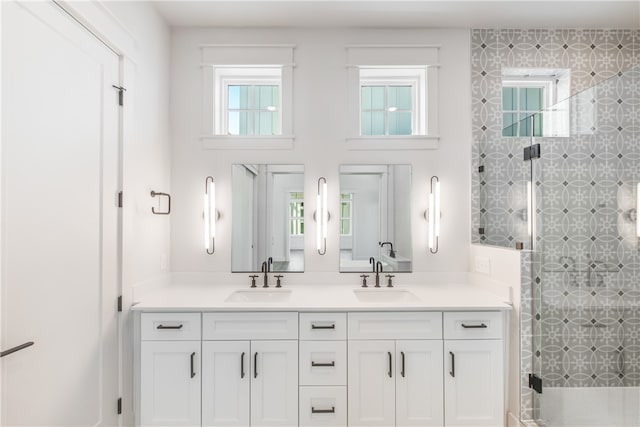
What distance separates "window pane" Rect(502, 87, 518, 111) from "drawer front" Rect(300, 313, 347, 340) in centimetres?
211

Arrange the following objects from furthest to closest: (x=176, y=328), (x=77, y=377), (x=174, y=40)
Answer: (x=174, y=40) < (x=176, y=328) < (x=77, y=377)

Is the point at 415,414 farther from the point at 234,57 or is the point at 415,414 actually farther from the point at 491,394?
the point at 234,57

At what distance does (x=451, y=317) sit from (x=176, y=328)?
5.35 feet

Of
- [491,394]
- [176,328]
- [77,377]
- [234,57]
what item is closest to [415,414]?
[491,394]

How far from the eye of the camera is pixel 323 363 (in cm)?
→ 201

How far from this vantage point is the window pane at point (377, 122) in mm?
2701

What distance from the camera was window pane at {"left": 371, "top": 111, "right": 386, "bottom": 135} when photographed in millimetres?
2701

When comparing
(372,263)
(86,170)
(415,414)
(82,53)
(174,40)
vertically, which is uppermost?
(174,40)

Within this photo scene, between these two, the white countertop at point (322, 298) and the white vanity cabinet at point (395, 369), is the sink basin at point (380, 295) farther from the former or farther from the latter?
the white vanity cabinet at point (395, 369)

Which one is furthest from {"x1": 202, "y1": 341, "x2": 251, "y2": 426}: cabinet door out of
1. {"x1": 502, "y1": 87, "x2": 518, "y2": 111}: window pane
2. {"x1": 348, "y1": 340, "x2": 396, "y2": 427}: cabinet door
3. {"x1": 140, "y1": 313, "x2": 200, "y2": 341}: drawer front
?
{"x1": 502, "y1": 87, "x2": 518, "y2": 111}: window pane

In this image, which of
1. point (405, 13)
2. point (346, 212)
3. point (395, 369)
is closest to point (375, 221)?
point (346, 212)

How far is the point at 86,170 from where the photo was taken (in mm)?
1695

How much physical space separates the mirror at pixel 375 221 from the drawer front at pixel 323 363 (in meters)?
0.74

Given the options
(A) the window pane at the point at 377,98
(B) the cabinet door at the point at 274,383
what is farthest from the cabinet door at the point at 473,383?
(A) the window pane at the point at 377,98
